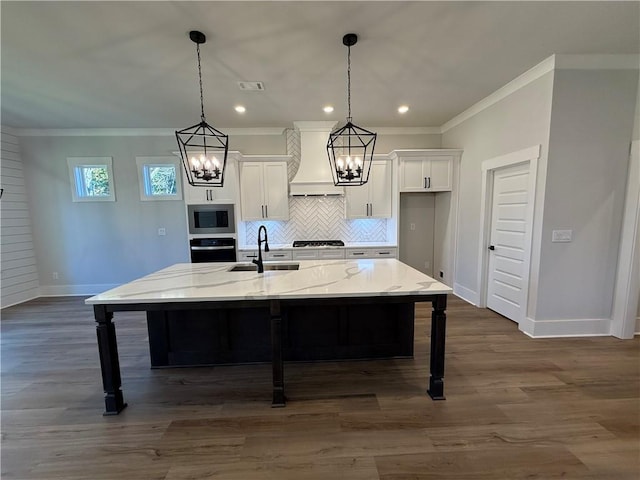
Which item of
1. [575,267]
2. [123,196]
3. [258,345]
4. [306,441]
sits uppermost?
[123,196]

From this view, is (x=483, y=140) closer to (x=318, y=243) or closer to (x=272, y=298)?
(x=318, y=243)

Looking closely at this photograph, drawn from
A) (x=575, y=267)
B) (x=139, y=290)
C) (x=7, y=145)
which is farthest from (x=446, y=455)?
(x=7, y=145)

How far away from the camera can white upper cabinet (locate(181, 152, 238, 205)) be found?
4507 millimetres

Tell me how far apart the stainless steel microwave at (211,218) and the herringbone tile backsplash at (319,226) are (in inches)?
18.2

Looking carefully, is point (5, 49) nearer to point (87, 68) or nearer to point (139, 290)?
point (87, 68)

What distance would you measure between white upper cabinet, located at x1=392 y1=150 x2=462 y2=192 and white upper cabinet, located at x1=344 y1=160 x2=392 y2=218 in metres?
0.26

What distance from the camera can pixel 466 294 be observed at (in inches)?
173

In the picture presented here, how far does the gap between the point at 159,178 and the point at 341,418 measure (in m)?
4.94

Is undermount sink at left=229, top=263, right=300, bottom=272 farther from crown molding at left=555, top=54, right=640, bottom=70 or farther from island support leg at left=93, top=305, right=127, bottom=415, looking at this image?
crown molding at left=555, top=54, right=640, bottom=70

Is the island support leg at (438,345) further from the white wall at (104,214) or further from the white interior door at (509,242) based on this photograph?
the white wall at (104,214)

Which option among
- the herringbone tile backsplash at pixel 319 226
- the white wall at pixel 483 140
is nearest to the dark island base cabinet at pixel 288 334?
the white wall at pixel 483 140

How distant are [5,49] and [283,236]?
3799 millimetres

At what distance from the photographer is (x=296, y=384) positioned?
2.33m

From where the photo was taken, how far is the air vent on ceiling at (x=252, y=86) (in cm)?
318
